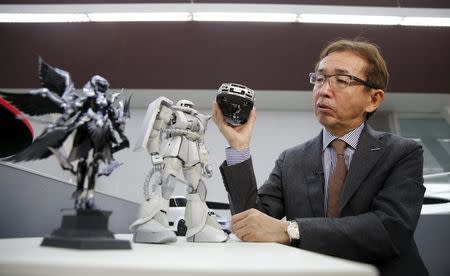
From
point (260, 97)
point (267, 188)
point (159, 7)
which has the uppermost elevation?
point (159, 7)

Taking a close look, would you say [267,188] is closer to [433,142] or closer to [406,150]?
[406,150]

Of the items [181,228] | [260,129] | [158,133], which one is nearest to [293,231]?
[158,133]

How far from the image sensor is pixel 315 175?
4.67ft

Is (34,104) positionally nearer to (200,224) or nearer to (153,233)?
(153,233)

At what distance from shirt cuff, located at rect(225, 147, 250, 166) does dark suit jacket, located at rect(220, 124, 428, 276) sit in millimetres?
19

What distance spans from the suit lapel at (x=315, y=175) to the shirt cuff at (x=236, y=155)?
310mm

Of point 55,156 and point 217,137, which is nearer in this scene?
point 55,156

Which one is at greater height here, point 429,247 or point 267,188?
point 267,188

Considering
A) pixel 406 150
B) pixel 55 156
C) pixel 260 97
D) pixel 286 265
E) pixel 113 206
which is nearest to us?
pixel 286 265

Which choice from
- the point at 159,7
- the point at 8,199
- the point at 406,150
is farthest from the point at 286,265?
the point at 159,7

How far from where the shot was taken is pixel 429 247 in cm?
241

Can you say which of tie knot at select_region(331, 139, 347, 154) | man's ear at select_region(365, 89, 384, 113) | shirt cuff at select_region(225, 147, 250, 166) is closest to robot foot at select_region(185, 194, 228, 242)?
shirt cuff at select_region(225, 147, 250, 166)

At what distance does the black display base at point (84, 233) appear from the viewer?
0.61 metres

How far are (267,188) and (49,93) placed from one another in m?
0.98
